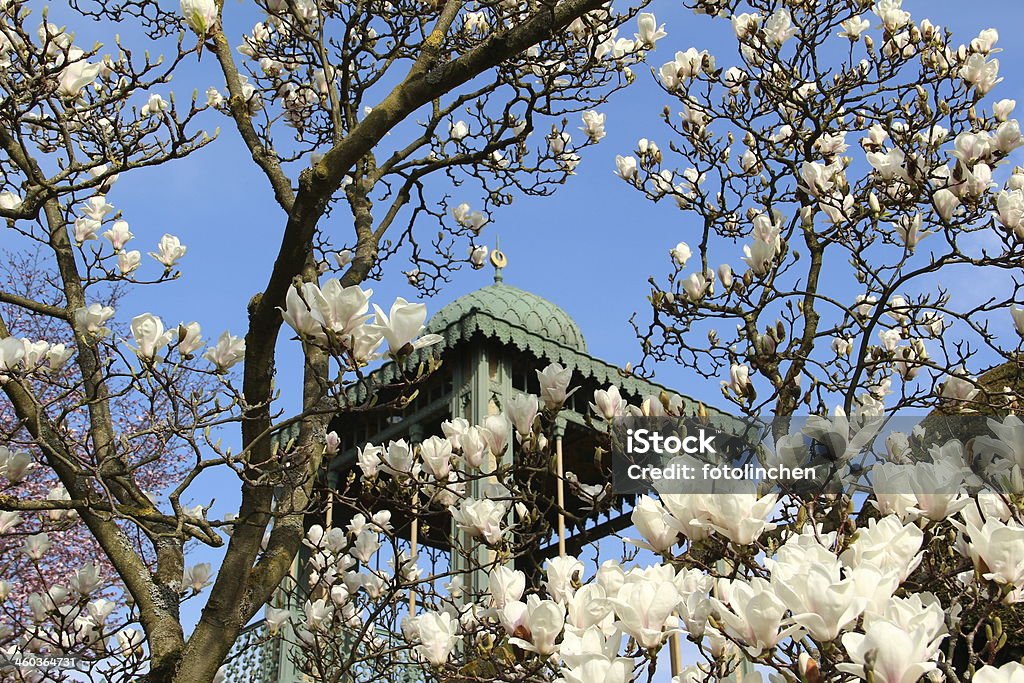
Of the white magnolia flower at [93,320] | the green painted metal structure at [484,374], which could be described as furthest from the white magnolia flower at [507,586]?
the green painted metal structure at [484,374]

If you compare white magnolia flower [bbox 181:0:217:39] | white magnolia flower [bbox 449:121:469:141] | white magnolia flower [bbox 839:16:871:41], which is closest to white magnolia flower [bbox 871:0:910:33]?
white magnolia flower [bbox 839:16:871:41]

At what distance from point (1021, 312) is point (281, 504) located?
2.48 m

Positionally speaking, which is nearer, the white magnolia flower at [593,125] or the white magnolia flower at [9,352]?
the white magnolia flower at [9,352]

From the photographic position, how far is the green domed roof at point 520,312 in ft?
25.0

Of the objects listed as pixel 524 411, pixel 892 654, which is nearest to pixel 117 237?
pixel 524 411

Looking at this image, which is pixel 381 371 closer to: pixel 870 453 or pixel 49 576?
pixel 49 576

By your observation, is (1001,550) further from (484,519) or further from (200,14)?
(200,14)

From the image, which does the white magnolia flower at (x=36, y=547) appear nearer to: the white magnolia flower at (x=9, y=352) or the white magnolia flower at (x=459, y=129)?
the white magnolia flower at (x=9, y=352)

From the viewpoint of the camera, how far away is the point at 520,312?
25.4 feet

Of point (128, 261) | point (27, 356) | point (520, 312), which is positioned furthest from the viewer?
point (520, 312)

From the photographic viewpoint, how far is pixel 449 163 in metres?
4.14

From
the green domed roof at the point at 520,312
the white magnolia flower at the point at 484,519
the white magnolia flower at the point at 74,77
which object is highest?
the green domed roof at the point at 520,312

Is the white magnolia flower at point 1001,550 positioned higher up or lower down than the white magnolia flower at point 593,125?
lower down

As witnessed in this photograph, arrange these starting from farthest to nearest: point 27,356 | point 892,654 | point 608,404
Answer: point 608,404 → point 27,356 → point 892,654
